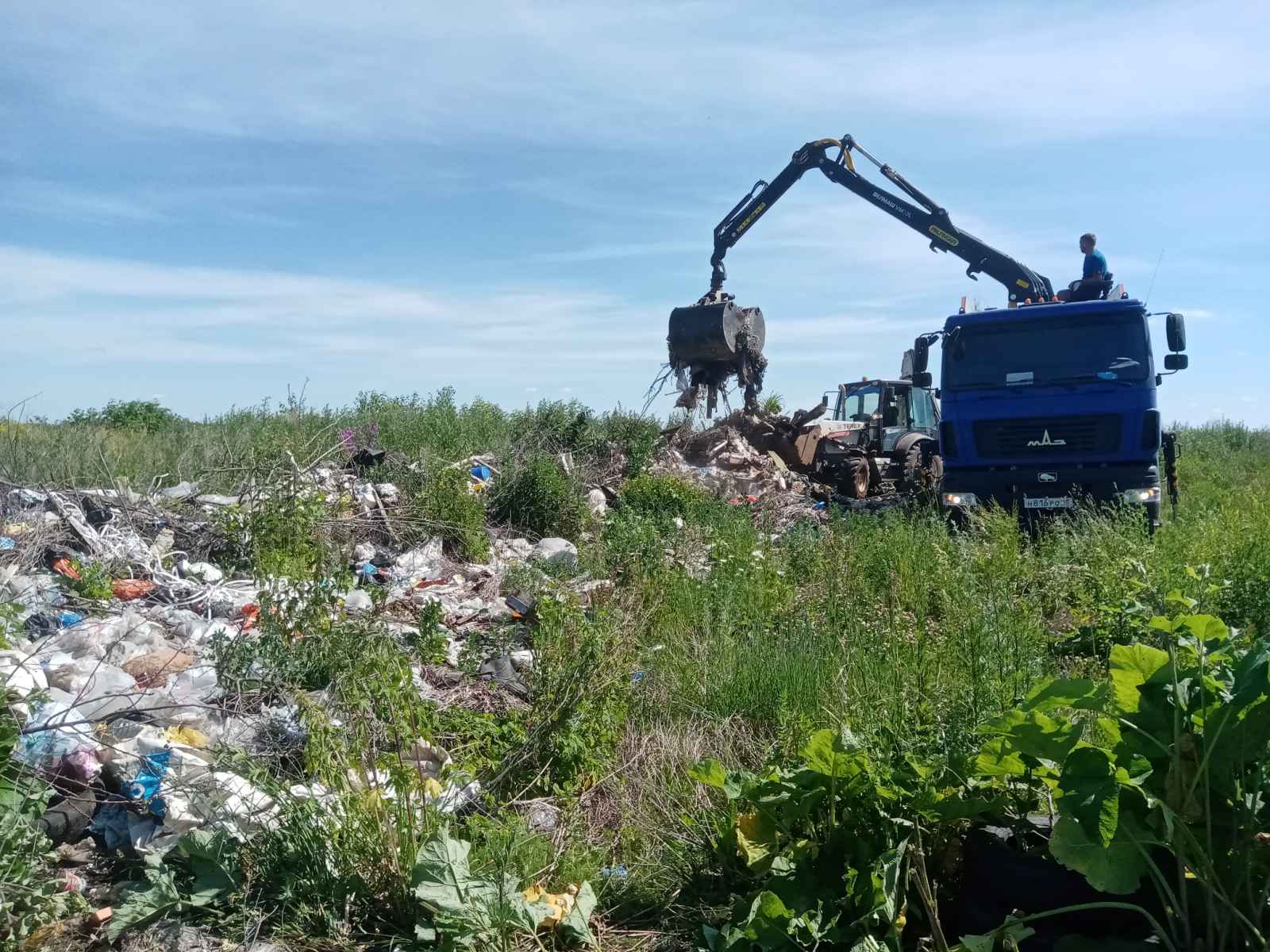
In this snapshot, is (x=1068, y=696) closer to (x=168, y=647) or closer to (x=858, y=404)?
(x=168, y=647)

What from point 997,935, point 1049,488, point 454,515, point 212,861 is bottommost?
point 212,861

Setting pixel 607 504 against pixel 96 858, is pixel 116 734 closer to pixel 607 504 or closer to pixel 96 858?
pixel 96 858

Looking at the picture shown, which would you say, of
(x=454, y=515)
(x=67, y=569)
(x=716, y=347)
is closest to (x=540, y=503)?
(x=454, y=515)

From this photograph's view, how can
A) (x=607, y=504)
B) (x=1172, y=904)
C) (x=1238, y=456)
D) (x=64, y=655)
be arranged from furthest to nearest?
(x=1238, y=456) < (x=607, y=504) < (x=64, y=655) < (x=1172, y=904)

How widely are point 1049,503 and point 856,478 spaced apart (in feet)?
16.4

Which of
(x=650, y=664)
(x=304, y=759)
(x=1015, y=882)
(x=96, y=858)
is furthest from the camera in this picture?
(x=650, y=664)

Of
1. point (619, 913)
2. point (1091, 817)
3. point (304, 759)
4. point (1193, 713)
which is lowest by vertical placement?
point (619, 913)

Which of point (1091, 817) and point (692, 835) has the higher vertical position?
point (1091, 817)

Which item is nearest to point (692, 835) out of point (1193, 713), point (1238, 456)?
point (1193, 713)

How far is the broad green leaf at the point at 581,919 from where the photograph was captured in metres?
3.30

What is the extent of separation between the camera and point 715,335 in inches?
518

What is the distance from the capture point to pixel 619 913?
353 cm

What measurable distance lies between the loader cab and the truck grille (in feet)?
14.1

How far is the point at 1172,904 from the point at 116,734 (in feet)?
13.3
